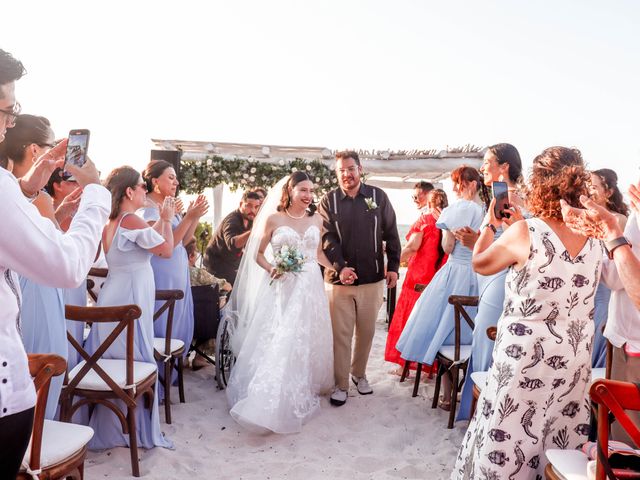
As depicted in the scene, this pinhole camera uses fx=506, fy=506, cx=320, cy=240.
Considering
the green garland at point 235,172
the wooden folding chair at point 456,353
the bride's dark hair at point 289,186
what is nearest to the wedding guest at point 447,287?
the wooden folding chair at point 456,353

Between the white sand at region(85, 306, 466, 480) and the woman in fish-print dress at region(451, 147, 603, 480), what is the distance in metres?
1.13

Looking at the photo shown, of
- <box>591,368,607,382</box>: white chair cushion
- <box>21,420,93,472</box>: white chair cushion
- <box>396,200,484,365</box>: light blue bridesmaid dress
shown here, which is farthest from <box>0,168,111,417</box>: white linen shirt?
<box>396,200,484,365</box>: light blue bridesmaid dress

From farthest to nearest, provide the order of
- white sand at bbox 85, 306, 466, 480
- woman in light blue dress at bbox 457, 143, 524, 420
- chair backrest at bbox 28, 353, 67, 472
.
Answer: woman in light blue dress at bbox 457, 143, 524, 420
white sand at bbox 85, 306, 466, 480
chair backrest at bbox 28, 353, 67, 472

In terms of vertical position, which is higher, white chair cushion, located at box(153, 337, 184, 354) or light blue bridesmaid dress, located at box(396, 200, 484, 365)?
light blue bridesmaid dress, located at box(396, 200, 484, 365)

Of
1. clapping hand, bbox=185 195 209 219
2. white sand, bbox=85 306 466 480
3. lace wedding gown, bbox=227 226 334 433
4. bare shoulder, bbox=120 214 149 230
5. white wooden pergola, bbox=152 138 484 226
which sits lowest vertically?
white sand, bbox=85 306 466 480

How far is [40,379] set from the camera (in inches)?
78.7

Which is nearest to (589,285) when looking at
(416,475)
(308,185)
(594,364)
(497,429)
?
(497,429)

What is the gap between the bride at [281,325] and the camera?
4.20m

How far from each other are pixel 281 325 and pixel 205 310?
139 cm

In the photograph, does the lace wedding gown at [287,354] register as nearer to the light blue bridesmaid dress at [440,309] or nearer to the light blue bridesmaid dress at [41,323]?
the light blue bridesmaid dress at [440,309]

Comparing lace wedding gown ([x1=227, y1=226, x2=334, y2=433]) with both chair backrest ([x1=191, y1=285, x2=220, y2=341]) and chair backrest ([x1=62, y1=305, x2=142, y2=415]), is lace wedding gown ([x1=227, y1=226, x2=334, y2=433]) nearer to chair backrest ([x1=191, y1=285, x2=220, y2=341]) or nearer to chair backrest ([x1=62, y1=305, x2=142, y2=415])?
chair backrest ([x1=191, y1=285, x2=220, y2=341])

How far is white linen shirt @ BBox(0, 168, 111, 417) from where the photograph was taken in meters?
1.32

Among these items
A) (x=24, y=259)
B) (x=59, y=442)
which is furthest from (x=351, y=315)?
(x=24, y=259)

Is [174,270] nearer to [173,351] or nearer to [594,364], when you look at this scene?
[173,351]
